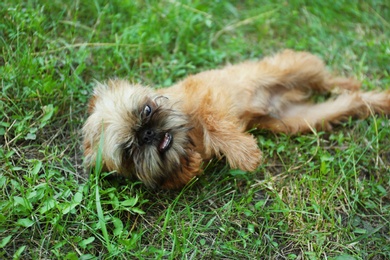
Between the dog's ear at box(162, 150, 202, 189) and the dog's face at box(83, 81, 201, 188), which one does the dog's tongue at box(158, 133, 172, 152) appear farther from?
the dog's ear at box(162, 150, 202, 189)

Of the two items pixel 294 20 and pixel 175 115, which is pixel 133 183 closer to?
pixel 175 115

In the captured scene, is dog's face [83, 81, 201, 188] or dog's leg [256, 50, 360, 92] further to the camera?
dog's leg [256, 50, 360, 92]

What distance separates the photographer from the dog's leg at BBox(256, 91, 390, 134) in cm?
396

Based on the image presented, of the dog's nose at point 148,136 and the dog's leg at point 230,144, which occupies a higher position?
the dog's nose at point 148,136

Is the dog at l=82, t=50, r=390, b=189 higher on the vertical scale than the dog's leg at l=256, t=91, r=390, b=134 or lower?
higher

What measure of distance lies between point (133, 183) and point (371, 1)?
3556mm

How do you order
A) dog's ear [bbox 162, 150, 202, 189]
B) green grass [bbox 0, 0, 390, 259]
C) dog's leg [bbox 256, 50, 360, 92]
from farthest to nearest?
dog's leg [bbox 256, 50, 360, 92]
dog's ear [bbox 162, 150, 202, 189]
green grass [bbox 0, 0, 390, 259]

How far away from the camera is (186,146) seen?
334cm

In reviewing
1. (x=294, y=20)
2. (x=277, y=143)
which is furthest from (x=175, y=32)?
(x=277, y=143)

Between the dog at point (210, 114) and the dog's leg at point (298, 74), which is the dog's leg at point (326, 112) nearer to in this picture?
the dog at point (210, 114)

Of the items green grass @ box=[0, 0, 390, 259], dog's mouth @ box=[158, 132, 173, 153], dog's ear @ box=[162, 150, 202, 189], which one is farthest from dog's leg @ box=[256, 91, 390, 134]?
dog's mouth @ box=[158, 132, 173, 153]

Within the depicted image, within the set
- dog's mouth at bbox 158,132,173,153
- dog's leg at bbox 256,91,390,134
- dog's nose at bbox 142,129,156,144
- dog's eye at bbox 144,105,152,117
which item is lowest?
dog's leg at bbox 256,91,390,134

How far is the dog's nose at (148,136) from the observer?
10.6 feet

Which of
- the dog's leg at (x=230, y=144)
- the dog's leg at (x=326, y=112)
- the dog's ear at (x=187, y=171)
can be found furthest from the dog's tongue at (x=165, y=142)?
the dog's leg at (x=326, y=112)
